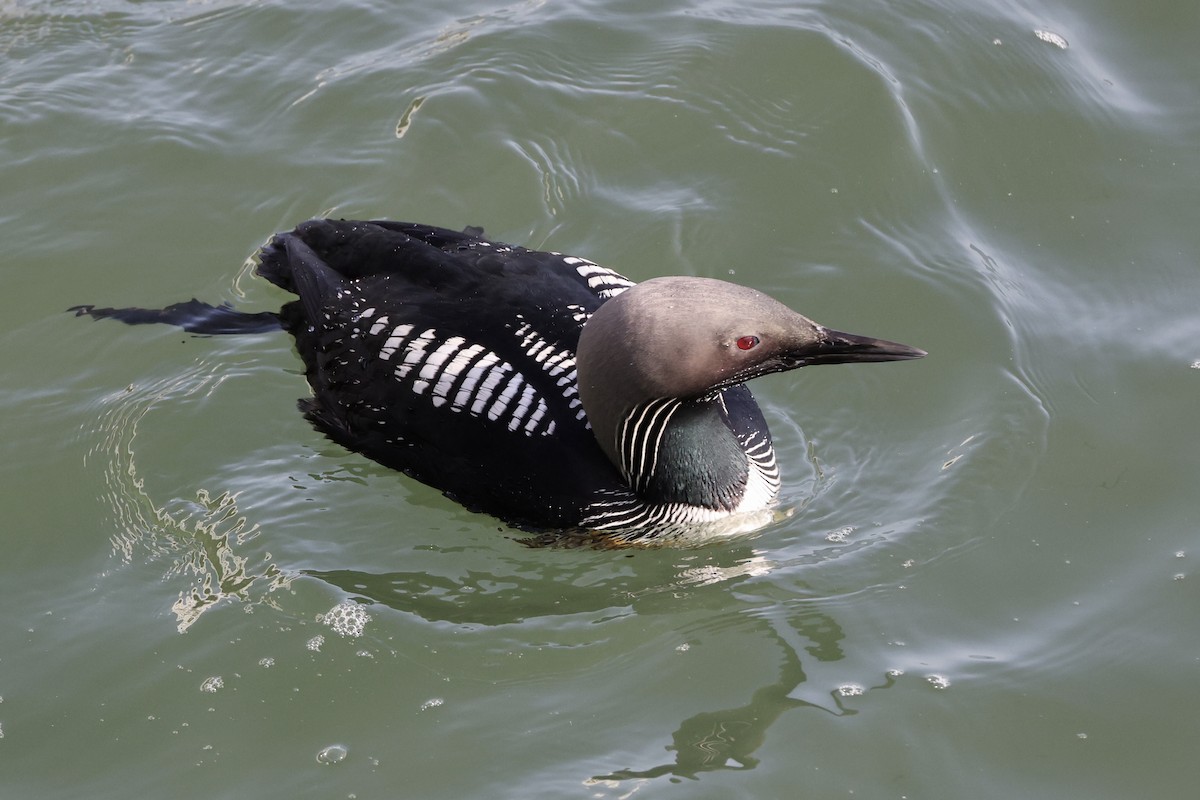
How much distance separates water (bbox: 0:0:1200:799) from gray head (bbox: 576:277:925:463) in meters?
0.85

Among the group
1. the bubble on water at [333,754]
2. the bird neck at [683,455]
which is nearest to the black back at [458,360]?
the bird neck at [683,455]

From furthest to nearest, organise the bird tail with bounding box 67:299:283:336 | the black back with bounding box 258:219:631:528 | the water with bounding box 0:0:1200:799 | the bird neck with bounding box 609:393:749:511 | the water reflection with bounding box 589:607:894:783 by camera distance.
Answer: the bird tail with bounding box 67:299:283:336 → the black back with bounding box 258:219:631:528 → the bird neck with bounding box 609:393:749:511 → the water with bounding box 0:0:1200:799 → the water reflection with bounding box 589:607:894:783

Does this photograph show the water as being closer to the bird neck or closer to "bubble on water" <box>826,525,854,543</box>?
"bubble on water" <box>826,525,854,543</box>

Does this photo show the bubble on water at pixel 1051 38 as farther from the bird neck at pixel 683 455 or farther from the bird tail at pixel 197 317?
the bird tail at pixel 197 317

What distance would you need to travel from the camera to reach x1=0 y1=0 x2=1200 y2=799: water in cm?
401

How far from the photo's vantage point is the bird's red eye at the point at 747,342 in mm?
3941

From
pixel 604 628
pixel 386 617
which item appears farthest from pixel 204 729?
pixel 604 628

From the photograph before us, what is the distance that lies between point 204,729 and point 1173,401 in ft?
11.6

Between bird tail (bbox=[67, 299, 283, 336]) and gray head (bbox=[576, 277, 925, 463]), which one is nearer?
gray head (bbox=[576, 277, 925, 463])

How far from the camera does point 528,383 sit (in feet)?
14.8

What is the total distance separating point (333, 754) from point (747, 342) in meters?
1.67

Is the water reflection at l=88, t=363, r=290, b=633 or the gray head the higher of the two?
the gray head

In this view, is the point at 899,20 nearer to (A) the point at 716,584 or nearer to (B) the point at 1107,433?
(B) the point at 1107,433

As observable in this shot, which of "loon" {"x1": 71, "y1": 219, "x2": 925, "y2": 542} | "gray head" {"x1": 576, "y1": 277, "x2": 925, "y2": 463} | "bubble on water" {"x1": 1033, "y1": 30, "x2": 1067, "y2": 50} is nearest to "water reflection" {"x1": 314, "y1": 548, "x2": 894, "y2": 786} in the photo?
"loon" {"x1": 71, "y1": 219, "x2": 925, "y2": 542}
